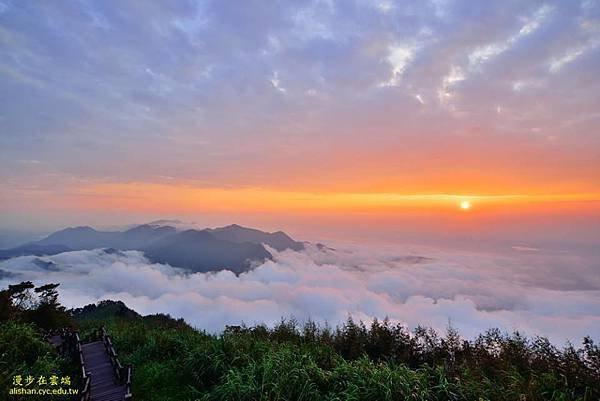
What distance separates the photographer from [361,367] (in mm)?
9320

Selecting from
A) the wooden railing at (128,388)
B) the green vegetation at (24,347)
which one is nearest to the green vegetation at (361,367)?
the green vegetation at (24,347)

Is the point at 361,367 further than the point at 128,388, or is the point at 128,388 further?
the point at 128,388

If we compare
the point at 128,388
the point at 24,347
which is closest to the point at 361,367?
the point at 128,388

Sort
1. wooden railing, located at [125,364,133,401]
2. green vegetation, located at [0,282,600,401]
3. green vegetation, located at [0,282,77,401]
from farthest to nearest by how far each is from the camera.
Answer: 1. green vegetation, located at [0,282,77,401]
2. wooden railing, located at [125,364,133,401]
3. green vegetation, located at [0,282,600,401]

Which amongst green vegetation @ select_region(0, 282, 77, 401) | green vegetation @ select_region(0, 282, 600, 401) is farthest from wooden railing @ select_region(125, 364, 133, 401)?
green vegetation @ select_region(0, 282, 77, 401)

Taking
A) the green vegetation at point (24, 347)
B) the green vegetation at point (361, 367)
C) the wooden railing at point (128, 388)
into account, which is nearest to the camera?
the green vegetation at point (361, 367)

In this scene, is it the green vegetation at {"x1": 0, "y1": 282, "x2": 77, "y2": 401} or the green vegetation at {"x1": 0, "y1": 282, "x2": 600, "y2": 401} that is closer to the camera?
the green vegetation at {"x1": 0, "y1": 282, "x2": 600, "y2": 401}

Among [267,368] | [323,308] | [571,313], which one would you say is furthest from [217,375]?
[571,313]

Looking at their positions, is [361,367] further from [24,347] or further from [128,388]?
[24,347]

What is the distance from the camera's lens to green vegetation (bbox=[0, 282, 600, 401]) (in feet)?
26.1

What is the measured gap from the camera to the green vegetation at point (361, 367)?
7.94m

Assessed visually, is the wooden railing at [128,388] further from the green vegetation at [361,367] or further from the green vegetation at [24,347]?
the green vegetation at [24,347]

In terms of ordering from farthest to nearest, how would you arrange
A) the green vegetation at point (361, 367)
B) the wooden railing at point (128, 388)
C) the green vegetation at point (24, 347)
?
the green vegetation at point (24, 347)
the wooden railing at point (128, 388)
the green vegetation at point (361, 367)

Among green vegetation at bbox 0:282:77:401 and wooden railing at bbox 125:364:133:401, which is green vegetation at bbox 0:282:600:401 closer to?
green vegetation at bbox 0:282:77:401
